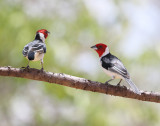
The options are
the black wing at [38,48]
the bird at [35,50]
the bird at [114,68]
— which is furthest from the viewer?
the bird at [114,68]

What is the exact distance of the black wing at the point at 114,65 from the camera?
17.5ft

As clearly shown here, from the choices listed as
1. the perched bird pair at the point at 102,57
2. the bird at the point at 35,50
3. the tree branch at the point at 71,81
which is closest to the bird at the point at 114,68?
the perched bird pair at the point at 102,57

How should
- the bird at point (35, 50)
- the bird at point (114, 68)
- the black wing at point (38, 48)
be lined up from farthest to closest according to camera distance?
the bird at point (114, 68)
the black wing at point (38, 48)
the bird at point (35, 50)

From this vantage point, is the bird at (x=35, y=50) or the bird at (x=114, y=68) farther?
the bird at (x=114, y=68)

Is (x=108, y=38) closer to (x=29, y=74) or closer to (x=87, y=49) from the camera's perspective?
(x=87, y=49)

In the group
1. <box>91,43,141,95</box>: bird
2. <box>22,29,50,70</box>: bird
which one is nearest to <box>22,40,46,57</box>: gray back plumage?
<box>22,29,50,70</box>: bird

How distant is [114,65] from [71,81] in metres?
0.77

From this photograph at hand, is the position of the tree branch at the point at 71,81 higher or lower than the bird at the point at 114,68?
lower

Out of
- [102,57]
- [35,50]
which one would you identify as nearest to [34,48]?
[35,50]

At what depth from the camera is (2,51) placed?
32.5 feet

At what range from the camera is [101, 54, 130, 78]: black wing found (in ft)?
17.5

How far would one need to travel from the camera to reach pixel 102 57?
5859mm

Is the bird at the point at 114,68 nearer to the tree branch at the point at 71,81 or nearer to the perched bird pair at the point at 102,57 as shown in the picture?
the perched bird pair at the point at 102,57

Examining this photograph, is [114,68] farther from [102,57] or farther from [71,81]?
[71,81]
